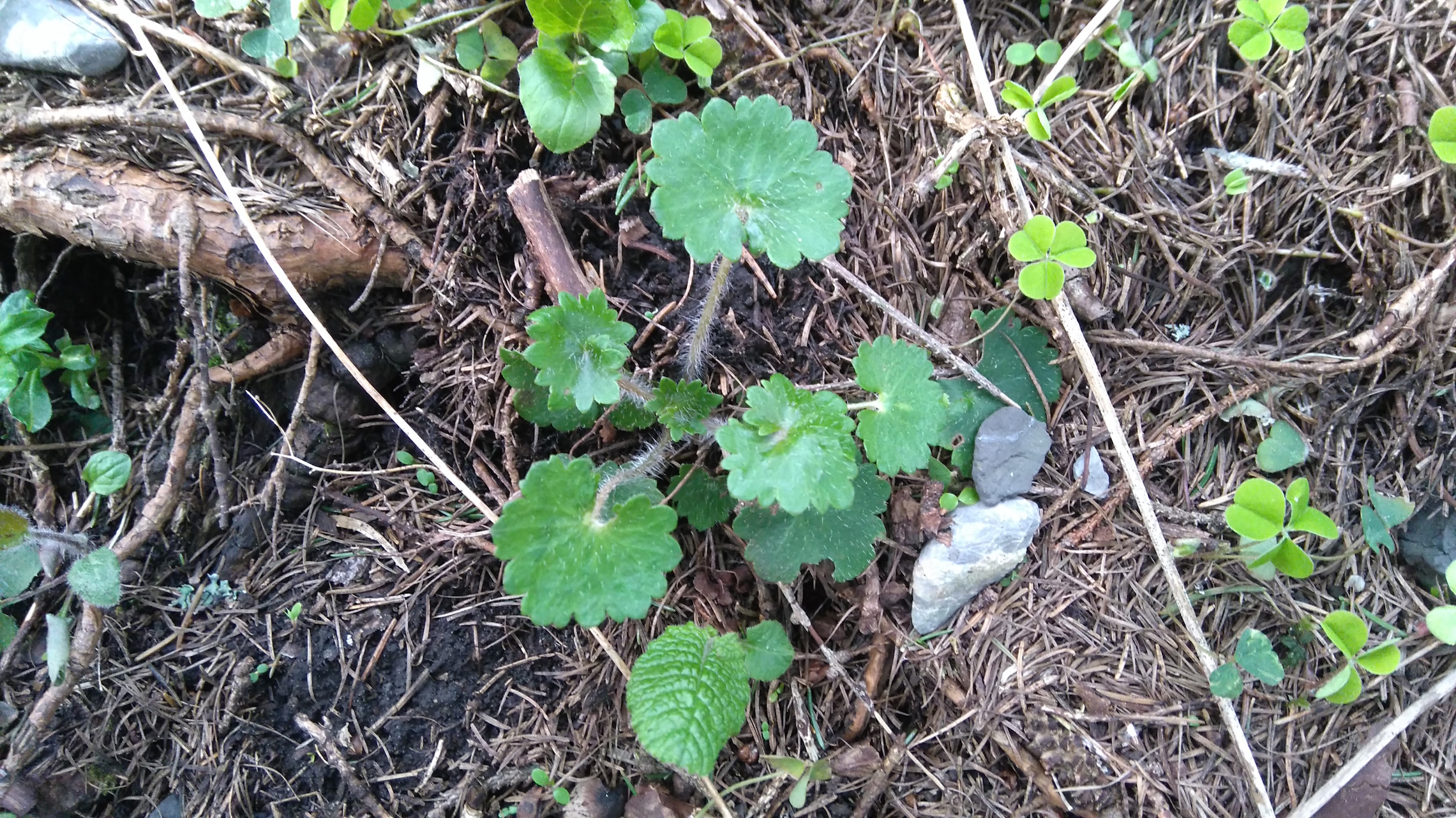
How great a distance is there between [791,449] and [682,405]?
362 millimetres

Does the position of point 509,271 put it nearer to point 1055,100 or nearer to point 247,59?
point 247,59

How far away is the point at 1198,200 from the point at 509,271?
2.15m

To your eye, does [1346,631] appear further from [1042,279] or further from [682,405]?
[682,405]

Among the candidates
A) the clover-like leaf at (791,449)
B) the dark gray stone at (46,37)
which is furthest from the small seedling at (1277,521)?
the dark gray stone at (46,37)

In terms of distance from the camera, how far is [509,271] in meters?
2.35

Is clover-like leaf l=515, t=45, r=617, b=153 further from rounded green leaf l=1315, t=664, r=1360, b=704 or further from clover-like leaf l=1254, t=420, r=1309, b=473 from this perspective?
rounded green leaf l=1315, t=664, r=1360, b=704

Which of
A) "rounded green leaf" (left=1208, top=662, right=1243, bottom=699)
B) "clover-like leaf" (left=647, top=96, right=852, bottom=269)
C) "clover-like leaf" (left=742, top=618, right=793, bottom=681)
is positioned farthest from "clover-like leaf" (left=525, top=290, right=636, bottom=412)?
"rounded green leaf" (left=1208, top=662, right=1243, bottom=699)

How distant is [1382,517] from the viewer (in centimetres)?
228

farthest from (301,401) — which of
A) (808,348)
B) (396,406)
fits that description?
(808,348)

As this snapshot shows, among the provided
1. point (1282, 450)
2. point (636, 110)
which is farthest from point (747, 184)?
point (1282, 450)

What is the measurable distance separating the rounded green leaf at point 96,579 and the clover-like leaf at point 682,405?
63.0 inches

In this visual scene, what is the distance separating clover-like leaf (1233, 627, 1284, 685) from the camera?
2102 millimetres

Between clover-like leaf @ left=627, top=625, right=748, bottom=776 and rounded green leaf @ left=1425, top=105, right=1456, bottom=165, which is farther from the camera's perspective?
rounded green leaf @ left=1425, top=105, right=1456, bottom=165

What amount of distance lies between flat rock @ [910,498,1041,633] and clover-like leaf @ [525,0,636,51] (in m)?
1.68
